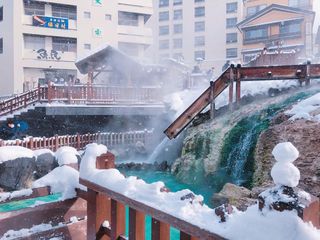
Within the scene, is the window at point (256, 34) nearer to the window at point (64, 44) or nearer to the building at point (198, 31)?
the building at point (198, 31)

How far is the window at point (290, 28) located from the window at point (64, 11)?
24741 millimetres

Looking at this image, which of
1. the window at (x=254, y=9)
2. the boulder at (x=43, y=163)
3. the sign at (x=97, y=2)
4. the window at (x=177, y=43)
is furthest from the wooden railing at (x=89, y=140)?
the window at (x=177, y=43)

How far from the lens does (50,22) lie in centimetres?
3231

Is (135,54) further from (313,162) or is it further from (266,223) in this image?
(266,223)

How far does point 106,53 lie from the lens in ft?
71.4

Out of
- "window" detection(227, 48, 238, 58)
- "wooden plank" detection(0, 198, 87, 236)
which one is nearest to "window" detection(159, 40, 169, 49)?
"window" detection(227, 48, 238, 58)

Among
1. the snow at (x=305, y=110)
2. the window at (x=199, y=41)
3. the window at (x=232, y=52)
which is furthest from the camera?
the window at (x=199, y=41)

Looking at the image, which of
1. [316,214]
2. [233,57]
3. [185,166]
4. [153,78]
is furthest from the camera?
[233,57]

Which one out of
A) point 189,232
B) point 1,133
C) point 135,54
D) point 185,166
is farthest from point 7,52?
point 189,232

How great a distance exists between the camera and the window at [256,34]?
4078cm

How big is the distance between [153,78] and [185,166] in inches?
455

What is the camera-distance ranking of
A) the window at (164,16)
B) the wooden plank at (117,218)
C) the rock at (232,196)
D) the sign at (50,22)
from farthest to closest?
the window at (164,16) < the sign at (50,22) < the rock at (232,196) < the wooden plank at (117,218)

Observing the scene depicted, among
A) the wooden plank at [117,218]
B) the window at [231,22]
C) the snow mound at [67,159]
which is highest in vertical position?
the window at [231,22]

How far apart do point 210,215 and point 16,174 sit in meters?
10.8
